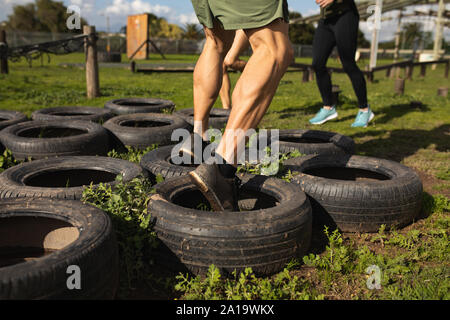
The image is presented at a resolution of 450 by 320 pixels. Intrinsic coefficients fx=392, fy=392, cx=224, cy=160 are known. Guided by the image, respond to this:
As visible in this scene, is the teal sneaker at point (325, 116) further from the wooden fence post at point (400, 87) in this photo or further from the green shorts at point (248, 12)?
the wooden fence post at point (400, 87)

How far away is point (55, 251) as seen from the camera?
1.55 meters

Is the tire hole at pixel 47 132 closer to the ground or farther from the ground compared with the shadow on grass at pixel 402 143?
farther from the ground

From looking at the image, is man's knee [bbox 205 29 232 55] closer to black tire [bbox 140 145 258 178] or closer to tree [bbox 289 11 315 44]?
black tire [bbox 140 145 258 178]

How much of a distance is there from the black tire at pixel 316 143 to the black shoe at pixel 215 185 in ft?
4.57

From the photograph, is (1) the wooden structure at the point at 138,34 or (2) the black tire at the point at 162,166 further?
(1) the wooden structure at the point at 138,34

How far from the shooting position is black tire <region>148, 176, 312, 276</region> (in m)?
1.81

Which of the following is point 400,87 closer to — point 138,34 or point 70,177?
point 70,177

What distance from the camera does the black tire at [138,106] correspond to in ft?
16.3

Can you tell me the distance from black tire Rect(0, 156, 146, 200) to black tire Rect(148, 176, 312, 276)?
617 millimetres

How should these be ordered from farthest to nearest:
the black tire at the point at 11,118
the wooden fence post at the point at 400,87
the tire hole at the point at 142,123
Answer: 1. the wooden fence post at the point at 400,87
2. the tire hole at the point at 142,123
3. the black tire at the point at 11,118

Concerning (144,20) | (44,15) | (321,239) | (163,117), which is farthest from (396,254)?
(44,15)

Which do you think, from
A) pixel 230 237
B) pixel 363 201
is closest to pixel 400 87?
pixel 363 201

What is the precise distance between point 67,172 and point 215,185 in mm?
1340

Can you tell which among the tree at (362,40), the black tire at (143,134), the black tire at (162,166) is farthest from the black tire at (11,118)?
the tree at (362,40)
